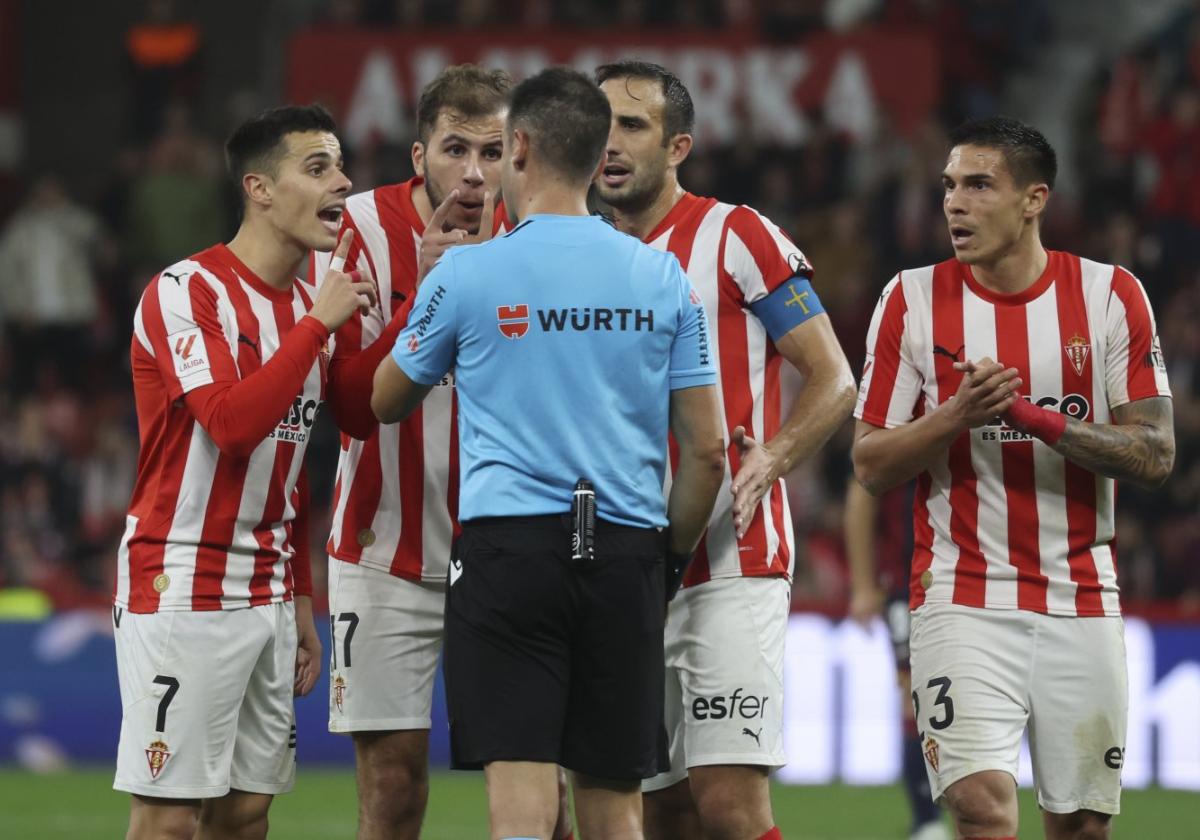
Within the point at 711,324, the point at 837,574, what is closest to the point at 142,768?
the point at 711,324

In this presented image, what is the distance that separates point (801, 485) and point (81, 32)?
8.55 meters

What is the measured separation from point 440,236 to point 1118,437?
6.61 ft

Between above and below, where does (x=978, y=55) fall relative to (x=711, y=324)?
above

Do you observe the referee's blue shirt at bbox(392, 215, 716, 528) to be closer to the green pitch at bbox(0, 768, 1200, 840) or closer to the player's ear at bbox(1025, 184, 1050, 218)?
the player's ear at bbox(1025, 184, 1050, 218)

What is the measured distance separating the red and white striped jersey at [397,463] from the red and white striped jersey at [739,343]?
2.20 ft

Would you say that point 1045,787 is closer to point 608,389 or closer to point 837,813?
point 608,389

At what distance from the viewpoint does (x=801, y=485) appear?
1316 cm

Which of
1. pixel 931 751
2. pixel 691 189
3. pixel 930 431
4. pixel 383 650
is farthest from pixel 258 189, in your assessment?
pixel 691 189

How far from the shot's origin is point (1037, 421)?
529 centimetres

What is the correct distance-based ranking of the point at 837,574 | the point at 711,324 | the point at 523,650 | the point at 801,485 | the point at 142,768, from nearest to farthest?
1. the point at 523,650
2. the point at 142,768
3. the point at 711,324
4. the point at 837,574
5. the point at 801,485

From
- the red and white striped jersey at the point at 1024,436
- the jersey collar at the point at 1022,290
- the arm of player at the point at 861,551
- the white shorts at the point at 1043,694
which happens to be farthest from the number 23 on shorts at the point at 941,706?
the arm of player at the point at 861,551

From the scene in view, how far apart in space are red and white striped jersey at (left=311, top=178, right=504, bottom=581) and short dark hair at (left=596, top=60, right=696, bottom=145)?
547mm

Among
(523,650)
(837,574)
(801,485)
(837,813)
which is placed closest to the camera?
(523,650)

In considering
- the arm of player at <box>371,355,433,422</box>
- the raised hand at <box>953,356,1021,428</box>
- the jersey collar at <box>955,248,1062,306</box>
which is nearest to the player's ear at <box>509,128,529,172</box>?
the arm of player at <box>371,355,433,422</box>
